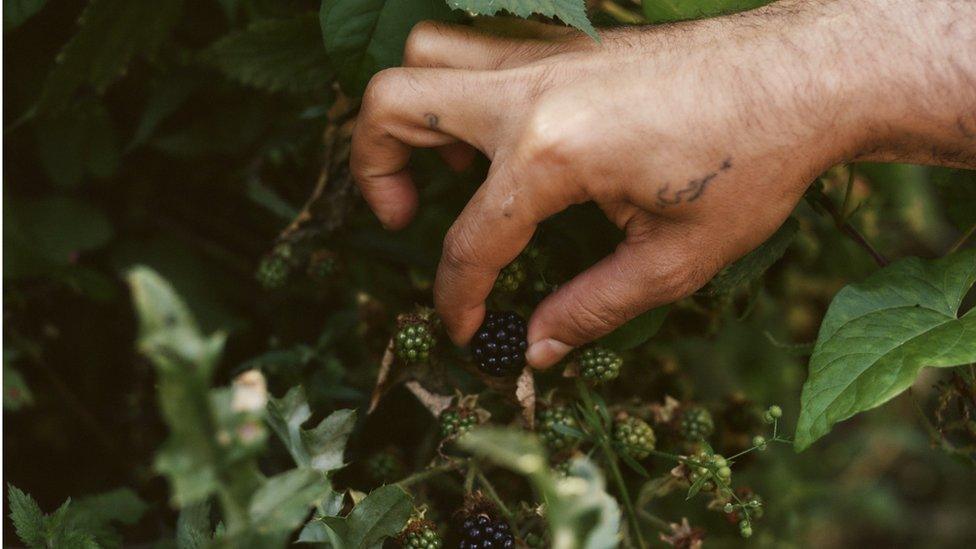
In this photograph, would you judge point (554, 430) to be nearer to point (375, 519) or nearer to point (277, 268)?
point (375, 519)

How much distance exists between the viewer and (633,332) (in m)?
1.41

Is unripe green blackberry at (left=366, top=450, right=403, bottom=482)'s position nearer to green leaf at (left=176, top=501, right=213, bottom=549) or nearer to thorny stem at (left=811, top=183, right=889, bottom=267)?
green leaf at (left=176, top=501, right=213, bottom=549)

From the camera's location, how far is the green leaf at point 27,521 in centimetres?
115

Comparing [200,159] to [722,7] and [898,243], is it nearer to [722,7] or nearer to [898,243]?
[722,7]

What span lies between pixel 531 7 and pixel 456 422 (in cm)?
70

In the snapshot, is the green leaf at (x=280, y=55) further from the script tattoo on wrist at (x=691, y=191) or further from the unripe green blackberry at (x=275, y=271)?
the script tattoo on wrist at (x=691, y=191)

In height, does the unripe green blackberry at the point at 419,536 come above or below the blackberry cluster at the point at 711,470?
below

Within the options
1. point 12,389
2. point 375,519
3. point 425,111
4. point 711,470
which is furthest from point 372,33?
point 12,389

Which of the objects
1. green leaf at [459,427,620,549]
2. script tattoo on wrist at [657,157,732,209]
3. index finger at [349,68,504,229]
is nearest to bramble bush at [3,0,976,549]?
green leaf at [459,427,620,549]

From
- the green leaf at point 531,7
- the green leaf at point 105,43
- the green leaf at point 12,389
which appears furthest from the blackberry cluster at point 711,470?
the green leaf at point 105,43

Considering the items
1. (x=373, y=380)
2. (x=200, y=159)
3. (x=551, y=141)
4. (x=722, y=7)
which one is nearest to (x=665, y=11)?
(x=722, y=7)

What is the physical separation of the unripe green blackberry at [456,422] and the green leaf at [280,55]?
770 millimetres

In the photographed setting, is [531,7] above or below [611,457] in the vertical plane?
above

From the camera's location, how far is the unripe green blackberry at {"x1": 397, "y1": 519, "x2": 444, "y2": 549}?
1.26m
